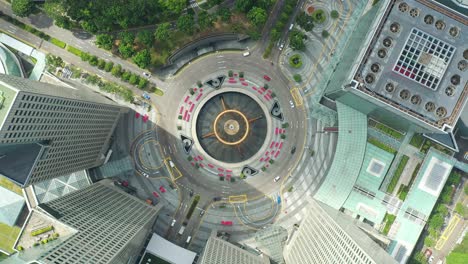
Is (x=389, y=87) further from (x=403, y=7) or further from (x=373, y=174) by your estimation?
(x=373, y=174)

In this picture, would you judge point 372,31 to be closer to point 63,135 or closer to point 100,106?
point 100,106

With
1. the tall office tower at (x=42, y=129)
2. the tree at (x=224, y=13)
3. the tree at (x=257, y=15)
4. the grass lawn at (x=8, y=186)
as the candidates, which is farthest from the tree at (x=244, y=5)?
the grass lawn at (x=8, y=186)

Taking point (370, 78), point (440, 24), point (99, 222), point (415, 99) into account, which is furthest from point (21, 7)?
point (440, 24)

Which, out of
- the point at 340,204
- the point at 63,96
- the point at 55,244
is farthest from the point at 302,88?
the point at 55,244

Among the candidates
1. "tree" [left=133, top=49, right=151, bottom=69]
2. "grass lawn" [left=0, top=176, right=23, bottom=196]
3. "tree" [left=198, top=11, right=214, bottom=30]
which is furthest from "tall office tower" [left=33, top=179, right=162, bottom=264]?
"tree" [left=198, top=11, right=214, bottom=30]

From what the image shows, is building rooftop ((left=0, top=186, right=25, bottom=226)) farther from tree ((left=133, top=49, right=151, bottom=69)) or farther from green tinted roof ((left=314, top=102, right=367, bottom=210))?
green tinted roof ((left=314, top=102, right=367, bottom=210))

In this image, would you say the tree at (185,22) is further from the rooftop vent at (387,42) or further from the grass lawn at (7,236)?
the grass lawn at (7,236)
